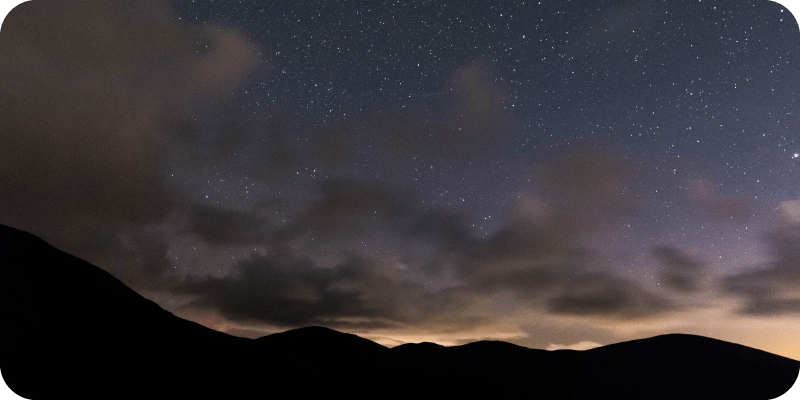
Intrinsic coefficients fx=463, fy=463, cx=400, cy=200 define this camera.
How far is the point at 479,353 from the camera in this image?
55250 millimetres

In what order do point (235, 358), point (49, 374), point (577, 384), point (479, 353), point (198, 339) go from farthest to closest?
point (479, 353)
point (577, 384)
point (198, 339)
point (235, 358)
point (49, 374)

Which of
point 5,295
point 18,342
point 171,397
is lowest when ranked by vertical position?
point 171,397

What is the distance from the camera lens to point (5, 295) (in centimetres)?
2086

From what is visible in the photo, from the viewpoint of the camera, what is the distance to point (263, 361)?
2723cm

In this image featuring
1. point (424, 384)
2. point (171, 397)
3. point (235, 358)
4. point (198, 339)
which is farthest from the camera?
point (424, 384)

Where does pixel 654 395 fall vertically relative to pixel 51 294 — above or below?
below

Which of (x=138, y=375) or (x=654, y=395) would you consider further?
(x=654, y=395)

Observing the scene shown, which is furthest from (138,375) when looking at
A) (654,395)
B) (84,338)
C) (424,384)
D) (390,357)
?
(654,395)

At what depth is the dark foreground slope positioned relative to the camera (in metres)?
19.6

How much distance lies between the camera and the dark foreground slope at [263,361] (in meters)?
19.6

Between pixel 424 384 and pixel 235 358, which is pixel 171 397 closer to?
pixel 235 358

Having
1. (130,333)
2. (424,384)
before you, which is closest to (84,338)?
(130,333)

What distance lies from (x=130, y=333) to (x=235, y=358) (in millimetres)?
6772

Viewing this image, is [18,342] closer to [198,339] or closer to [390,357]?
[198,339]
